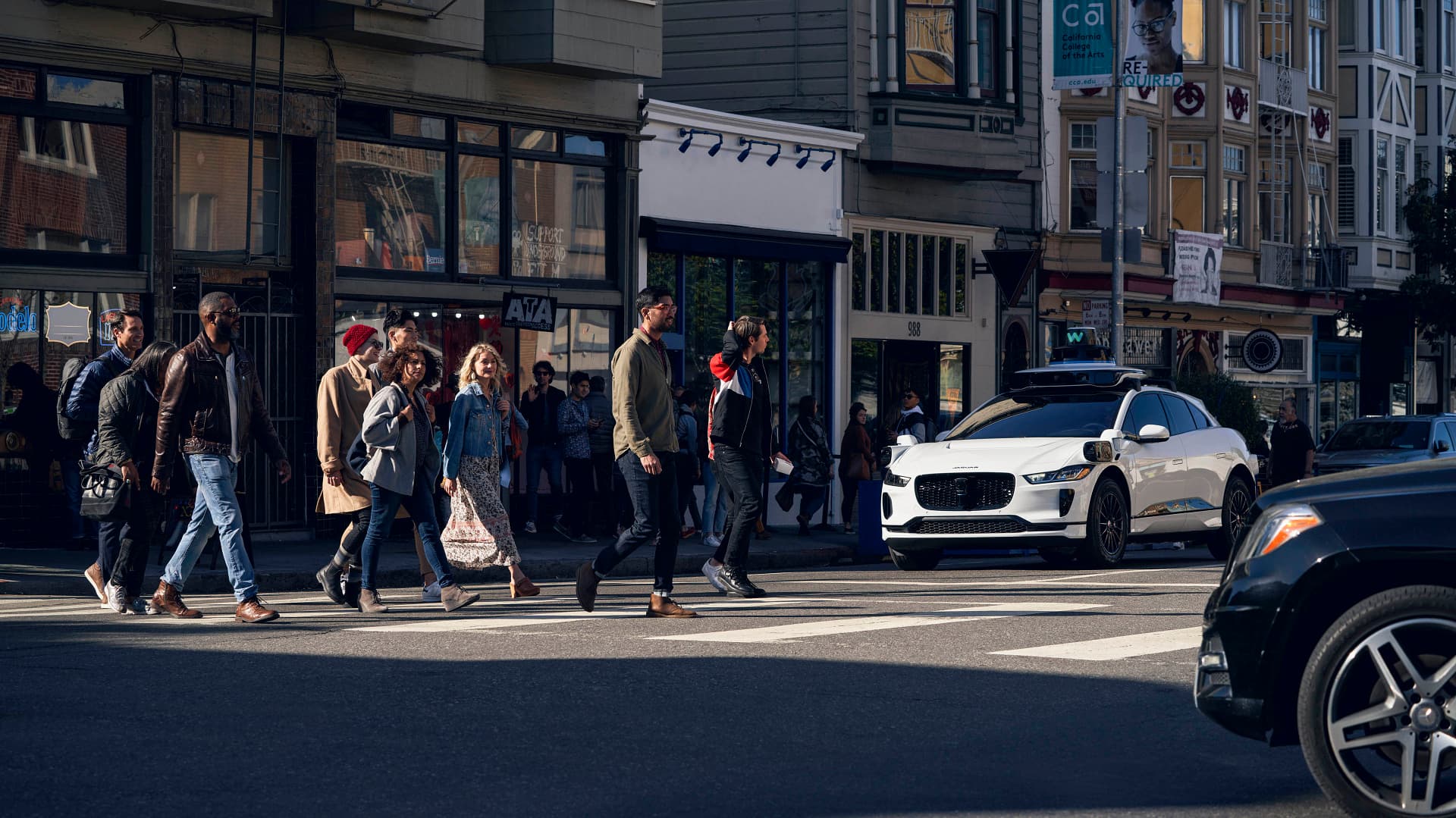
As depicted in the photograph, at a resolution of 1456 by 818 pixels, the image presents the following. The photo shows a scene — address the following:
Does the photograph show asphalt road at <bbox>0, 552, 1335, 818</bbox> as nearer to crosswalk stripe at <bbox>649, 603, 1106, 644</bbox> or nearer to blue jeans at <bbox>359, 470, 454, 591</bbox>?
crosswalk stripe at <bbox>649, 603, 1106, 644</bbox>

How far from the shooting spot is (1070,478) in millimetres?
17031

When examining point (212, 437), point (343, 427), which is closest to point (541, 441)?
point (343, 427)

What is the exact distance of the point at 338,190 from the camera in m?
21.5

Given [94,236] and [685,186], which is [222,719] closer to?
[94,236]

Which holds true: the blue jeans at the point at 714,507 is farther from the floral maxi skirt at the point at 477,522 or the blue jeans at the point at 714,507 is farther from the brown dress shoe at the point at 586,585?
the brown dress shoe at the point at 586,585

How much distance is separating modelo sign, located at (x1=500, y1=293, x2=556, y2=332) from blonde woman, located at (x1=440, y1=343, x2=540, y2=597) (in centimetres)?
825

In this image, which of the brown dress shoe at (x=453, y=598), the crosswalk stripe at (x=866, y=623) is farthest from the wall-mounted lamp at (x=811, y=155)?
the brown dress shoe at (x=453, y=598)

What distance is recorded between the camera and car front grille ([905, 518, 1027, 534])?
A: 16984mm

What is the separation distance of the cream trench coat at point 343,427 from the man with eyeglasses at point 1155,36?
64.1ft

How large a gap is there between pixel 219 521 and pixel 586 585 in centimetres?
223

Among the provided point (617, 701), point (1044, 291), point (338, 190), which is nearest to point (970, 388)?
point (1044, 291)

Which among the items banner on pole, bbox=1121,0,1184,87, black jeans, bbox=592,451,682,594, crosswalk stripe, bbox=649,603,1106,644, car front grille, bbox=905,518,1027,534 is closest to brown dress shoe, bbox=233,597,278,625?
black jeans, bbox=592,451,682,594

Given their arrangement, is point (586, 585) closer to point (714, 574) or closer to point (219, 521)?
point (714, 574)

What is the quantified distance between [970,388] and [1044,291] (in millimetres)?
3161
